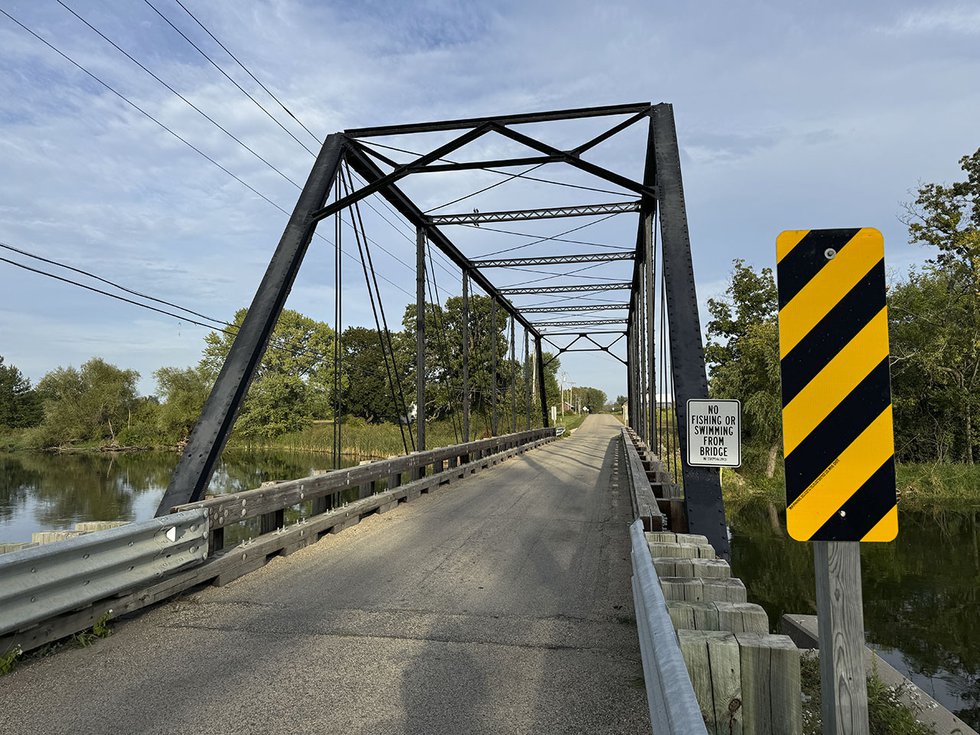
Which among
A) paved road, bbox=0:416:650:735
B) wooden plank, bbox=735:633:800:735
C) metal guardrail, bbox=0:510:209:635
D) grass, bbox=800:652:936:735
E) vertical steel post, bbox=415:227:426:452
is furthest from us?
vertical steel post, bbox=415:227:426:452

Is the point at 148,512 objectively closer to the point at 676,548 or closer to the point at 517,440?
the point at 517,440

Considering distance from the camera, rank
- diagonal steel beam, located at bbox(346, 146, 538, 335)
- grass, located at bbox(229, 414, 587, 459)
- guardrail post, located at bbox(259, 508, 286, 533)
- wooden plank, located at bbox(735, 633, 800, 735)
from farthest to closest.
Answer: grass, located at bbox(229, 414, 587, 459) → diagonal steel beam, located at bbox(346, 146, 538, 335) → guardrail post, located at bbox(259, 508, 286, 533) → wooden plank, located at bbox(735, 633, 800, 735)

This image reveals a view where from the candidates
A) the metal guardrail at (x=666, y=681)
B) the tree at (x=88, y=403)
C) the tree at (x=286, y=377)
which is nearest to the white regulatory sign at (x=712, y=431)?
the metal guardrail at (x=666, y=681)

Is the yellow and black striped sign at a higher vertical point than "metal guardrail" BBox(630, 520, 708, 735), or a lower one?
higher

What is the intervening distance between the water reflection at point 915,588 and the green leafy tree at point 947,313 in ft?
24.6

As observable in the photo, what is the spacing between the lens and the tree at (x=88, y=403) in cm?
5809

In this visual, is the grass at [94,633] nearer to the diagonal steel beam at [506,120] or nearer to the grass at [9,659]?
the grass at [9,659]

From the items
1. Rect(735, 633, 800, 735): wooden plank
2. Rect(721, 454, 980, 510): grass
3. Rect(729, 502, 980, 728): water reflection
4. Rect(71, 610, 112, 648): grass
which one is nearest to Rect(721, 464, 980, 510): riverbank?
Rect(721, 454, 980, 510): grass

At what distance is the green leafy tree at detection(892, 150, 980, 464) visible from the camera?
24.9 meters

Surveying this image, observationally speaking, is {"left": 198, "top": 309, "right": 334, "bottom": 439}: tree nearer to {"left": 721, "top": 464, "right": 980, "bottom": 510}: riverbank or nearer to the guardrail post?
{"left": 721, "top": 464, "right": 980, "bottom": 510}: riverbank

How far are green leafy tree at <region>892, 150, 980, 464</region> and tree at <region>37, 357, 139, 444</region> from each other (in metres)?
61.4

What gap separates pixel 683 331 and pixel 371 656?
15.7 feet

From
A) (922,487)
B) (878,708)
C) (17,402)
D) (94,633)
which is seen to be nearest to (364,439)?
(922,487)

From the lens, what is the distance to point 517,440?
26.9m
